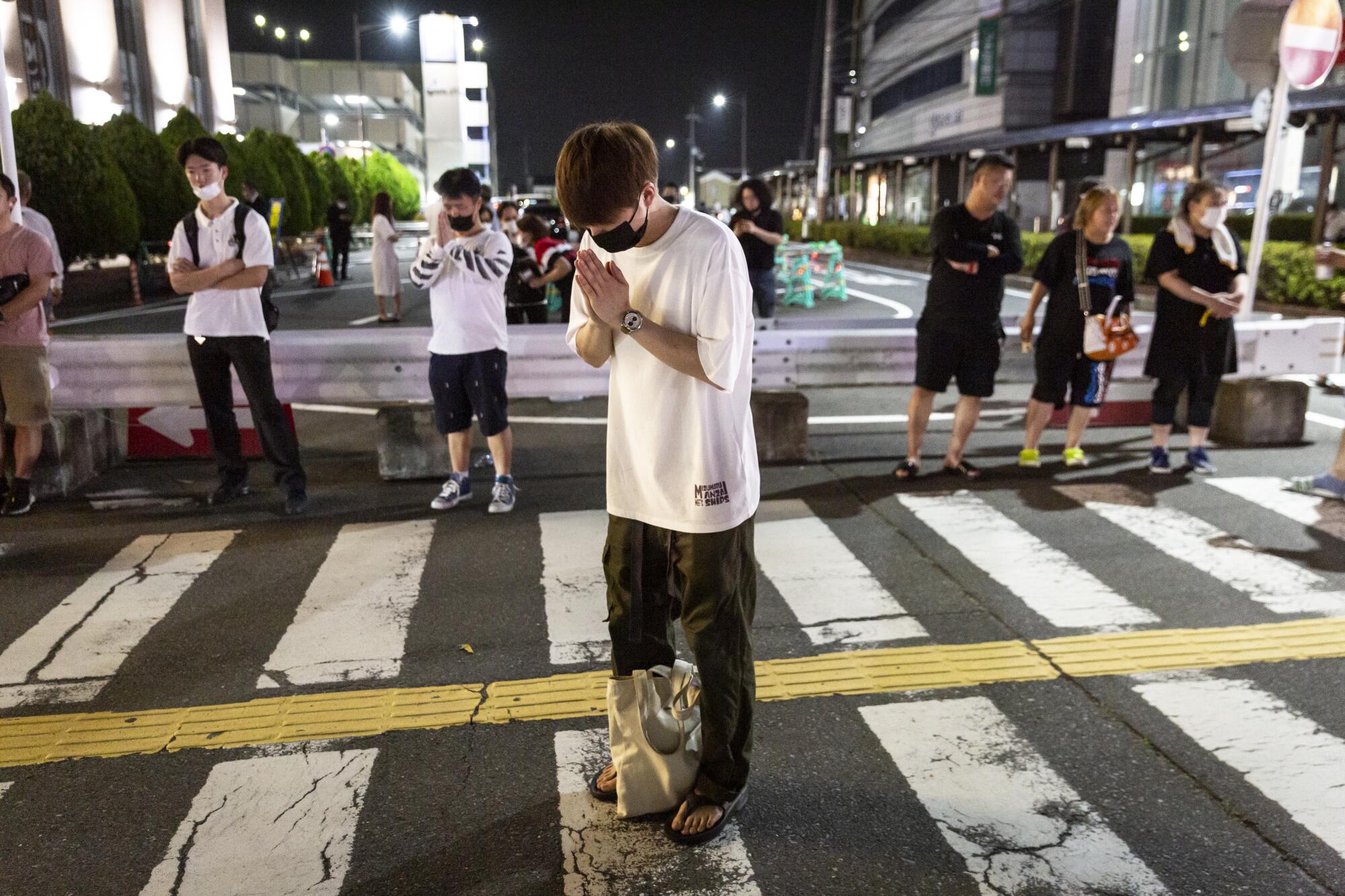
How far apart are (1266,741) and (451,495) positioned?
14.8ft

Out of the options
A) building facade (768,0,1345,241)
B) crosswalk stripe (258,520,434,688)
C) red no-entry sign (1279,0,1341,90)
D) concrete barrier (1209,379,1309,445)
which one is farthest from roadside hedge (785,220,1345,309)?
crosswalk stripe (258,520,434,688)

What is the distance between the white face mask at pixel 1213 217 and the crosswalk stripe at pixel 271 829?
19.8ft

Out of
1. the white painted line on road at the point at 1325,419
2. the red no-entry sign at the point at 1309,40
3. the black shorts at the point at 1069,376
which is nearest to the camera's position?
the black shorts at the point at 1069,376

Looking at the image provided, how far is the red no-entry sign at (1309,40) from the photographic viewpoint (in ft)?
26.2

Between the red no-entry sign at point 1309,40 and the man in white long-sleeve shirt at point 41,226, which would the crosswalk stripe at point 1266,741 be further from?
the man in white long-sleeve shirt at point 41,226

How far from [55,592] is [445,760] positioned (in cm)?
281

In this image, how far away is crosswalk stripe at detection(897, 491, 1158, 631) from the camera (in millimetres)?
4727

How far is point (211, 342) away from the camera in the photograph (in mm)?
6164

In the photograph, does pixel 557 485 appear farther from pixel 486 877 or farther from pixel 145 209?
pixel 145 209

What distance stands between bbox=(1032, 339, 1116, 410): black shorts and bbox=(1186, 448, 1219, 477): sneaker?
73 cm

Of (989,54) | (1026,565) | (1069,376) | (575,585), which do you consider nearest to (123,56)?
(1069,376)

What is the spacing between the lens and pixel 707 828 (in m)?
3.00

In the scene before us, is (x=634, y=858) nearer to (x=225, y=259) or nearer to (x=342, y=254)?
(x=225, y=259)

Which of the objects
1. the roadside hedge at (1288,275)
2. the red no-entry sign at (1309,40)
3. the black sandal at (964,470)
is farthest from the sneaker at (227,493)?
the roadside hedge at (1288,275)
